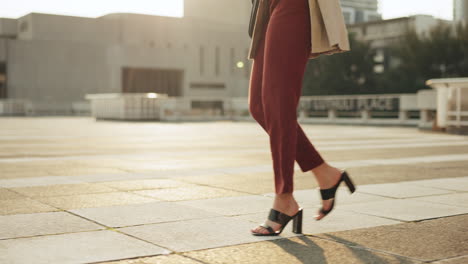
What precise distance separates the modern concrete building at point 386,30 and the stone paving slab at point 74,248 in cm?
6633

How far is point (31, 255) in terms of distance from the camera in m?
2.67

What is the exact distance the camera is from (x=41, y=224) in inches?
133

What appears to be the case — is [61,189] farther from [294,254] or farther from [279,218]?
[294,254]

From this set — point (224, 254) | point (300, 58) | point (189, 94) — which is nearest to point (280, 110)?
point (300, 58)

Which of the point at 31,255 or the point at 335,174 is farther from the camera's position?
the point at 335,174

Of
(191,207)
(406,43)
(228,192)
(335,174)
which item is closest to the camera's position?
(335,174)

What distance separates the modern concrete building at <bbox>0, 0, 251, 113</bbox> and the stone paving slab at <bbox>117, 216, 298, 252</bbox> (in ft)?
224

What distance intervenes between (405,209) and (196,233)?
4.69 ft

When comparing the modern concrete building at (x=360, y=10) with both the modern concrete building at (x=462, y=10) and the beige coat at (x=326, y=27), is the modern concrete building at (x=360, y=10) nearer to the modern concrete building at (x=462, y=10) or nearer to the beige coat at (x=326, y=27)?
the modern concrete building at (x=462, y=10)

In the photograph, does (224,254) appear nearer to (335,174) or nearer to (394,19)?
(335,174)

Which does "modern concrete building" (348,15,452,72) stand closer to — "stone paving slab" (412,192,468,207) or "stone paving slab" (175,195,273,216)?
"stone paving slab" (412,192,468,207)

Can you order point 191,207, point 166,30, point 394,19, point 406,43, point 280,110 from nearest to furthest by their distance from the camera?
point 280,110 → point 191,207 → point 406,43 → point 394,19 → point 166,30

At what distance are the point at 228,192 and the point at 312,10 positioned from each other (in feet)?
6.21

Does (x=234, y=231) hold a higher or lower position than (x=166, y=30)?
lower
